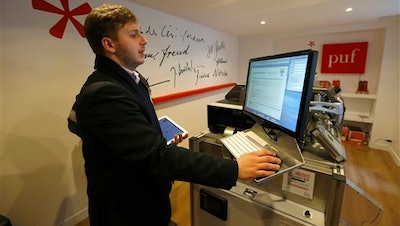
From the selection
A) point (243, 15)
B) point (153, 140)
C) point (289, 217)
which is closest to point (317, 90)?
point (289, 217)

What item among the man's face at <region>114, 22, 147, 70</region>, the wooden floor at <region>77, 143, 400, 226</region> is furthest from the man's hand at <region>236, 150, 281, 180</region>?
the wooden floor at <region>77, 143, 400, 226</region>

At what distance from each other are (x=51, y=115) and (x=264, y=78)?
4.70 ft

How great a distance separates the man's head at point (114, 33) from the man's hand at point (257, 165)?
0.55 meters

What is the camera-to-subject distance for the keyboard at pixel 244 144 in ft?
2.55

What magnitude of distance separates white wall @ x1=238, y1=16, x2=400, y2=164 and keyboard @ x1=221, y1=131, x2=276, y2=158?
2.83 meters

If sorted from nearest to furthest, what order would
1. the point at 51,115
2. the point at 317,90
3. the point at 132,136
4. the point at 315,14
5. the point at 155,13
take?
the point at 132,136
the point at 317,90
the point at 51,115
the point at 155,13
the point at 315,14

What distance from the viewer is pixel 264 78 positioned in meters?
0.94

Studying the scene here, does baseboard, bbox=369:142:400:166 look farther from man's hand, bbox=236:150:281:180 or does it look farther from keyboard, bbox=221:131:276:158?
man's hand, bbox=236:150:281:180

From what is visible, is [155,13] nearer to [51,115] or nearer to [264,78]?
[51,115]

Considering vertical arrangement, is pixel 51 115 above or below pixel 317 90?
below

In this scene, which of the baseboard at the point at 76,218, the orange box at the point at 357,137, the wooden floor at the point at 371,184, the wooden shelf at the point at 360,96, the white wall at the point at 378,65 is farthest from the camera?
the orange box at the point at 357,137

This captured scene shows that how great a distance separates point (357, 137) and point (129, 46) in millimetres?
3703

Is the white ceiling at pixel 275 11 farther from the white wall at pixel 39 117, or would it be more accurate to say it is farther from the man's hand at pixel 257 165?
the man's hand at pixel 257 165

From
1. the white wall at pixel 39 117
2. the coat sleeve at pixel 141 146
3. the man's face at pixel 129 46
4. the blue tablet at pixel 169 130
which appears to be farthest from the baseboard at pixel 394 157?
the white wall at pixel 39 117
